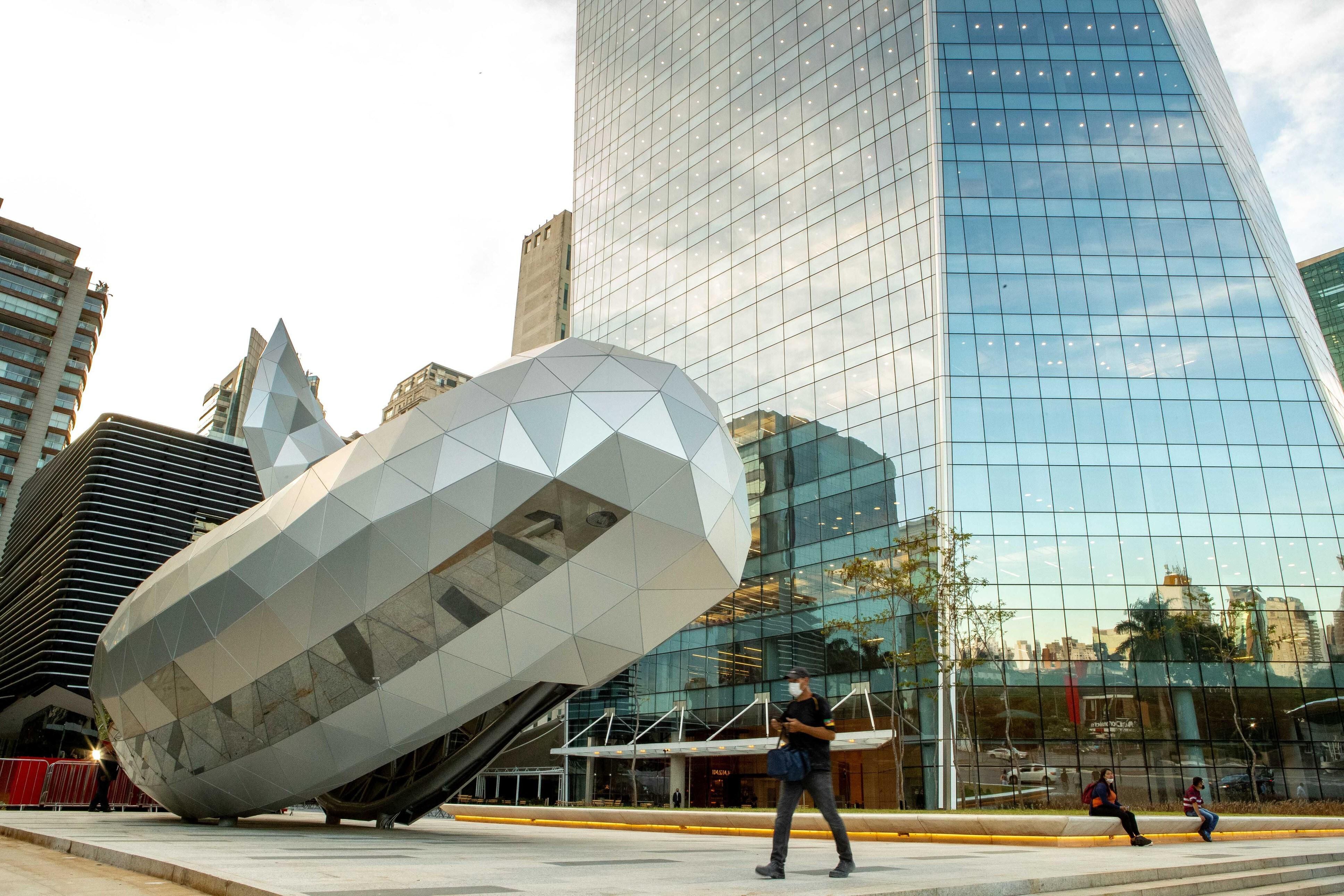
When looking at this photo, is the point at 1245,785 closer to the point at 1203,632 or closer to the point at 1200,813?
the point at 1203,632

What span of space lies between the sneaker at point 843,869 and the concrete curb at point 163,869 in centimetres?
427

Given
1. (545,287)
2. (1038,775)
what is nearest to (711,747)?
(1038,775)

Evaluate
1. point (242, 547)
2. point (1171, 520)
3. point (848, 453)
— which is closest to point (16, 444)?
point (848, 453)

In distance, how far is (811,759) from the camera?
727 centimetres

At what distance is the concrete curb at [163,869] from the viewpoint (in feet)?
16.9

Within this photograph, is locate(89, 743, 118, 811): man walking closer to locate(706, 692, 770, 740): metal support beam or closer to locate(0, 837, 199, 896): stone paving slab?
locate(0, 837, 199, 896): stone paving slab

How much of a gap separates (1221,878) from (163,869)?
994cm

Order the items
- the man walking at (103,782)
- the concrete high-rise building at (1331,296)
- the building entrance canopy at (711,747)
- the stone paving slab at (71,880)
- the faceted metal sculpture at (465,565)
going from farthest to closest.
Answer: the concrete high-rise building at (1331,296), the building entrance canopy at (711,747), the man walking at (103,782), the faceted metal sculpture at (465,565), the stone paving slab at (71,880)

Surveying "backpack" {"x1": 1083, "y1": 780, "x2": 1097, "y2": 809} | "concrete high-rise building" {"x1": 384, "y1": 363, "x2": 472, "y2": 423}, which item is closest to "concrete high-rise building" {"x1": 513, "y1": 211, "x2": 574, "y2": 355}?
"concrete high-rise building" {"x1": 384, "y1": 363, "x2": 472, "y2": 423}

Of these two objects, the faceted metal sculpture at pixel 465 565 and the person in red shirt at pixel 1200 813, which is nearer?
the faceted metal sculpture at pixel 465 565

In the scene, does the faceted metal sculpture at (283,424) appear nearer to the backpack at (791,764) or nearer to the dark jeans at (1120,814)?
the backpack at (791,764)

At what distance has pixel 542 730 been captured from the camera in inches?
2046

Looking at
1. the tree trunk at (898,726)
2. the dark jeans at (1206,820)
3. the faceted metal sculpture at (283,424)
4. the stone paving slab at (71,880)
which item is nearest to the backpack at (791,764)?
the stone paving slab at (71,880)

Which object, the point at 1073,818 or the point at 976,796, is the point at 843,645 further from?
the point at 1073,818
